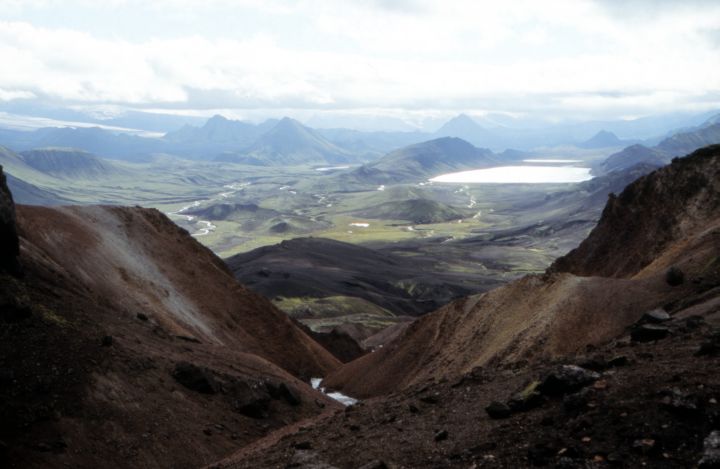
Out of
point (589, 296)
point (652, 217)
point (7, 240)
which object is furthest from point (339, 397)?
point (652, 217)

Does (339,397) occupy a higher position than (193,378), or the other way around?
(193,378)

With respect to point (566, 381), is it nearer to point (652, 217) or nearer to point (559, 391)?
point (559, 391)

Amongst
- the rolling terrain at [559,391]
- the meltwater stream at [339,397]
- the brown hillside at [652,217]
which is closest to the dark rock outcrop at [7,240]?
the rolling terrain at [559,391]

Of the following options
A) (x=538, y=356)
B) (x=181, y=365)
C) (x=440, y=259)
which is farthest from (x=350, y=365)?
(x=440, y=259)

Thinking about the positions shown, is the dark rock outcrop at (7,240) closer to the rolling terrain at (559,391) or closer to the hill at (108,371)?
the hill at (108,371)

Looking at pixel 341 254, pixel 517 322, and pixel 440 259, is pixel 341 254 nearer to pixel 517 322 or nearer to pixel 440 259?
pixel 440 259
